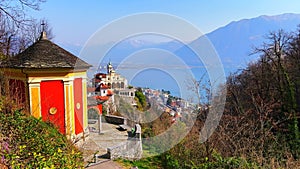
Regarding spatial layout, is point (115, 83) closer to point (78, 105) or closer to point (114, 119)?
point (78, 105)

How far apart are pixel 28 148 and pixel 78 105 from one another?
7.26 m

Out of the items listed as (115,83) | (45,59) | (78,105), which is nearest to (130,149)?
(78,105)

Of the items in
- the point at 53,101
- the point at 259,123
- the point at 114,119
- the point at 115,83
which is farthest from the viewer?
the point at 114,119

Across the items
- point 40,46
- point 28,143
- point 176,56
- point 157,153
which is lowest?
point 157,153

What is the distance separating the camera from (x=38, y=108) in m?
10.6

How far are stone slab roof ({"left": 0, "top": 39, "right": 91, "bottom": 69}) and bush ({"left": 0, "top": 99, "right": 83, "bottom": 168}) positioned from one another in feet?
11.3

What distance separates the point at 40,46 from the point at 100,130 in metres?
4.88

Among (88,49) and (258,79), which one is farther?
(258,79)

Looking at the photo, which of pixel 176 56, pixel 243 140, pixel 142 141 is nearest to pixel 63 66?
pixel 142 141

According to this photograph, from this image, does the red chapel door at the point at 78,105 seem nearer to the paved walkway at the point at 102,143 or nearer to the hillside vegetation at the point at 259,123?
the paved walkway at the point at 102,143

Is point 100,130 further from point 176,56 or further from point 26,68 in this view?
point 176,56

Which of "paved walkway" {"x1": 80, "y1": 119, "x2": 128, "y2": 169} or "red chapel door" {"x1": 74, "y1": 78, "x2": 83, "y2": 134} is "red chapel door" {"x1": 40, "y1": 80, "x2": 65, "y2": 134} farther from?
"paved walkway" {"x1": 80, "y1": 119, "x2": 128, "y2": 169}

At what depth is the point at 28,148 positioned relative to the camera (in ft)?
15.3

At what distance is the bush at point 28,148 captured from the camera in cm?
345
